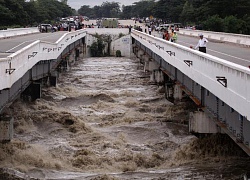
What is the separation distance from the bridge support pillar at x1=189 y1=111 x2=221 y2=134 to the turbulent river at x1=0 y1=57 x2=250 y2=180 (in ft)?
2.55

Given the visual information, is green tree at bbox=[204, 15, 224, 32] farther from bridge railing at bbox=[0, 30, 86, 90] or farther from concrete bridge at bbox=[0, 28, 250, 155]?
bridge railing at bbox=[0, 30, 86, 90]

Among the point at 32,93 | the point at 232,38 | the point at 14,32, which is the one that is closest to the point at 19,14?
the point at 14,32

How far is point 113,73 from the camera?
57.8 m

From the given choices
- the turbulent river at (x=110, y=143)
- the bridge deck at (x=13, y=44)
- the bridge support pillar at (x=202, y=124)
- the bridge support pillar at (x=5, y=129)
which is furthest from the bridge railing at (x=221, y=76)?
the bridge deck at (x=13, y=44)

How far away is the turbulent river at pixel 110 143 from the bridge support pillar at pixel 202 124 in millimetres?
777

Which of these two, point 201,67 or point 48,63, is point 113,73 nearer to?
point 48,63

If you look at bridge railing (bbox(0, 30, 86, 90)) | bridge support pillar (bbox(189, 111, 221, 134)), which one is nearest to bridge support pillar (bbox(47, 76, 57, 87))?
bridge railing (bbox(0, 30, 86, 90))

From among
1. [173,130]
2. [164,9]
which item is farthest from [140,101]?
[164,9]

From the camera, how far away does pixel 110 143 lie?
2381 centimetres

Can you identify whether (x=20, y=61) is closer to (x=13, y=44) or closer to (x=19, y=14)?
(x=13, y=44)

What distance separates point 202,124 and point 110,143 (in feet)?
16.1

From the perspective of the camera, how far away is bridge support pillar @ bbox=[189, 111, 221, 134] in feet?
66.2

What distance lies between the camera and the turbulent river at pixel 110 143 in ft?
62.5

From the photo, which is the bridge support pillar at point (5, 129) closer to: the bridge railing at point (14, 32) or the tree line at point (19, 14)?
the bridge railing at point (14, 32)
